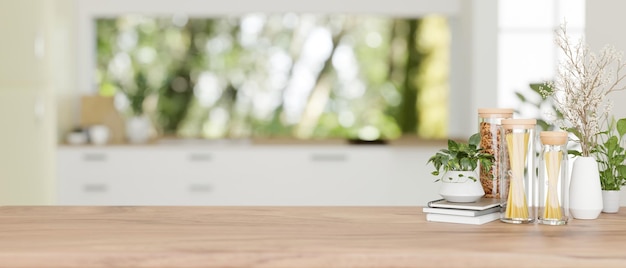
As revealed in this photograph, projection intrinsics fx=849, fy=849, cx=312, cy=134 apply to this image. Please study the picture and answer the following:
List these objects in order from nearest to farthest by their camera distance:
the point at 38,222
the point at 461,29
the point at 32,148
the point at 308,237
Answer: the point at 308,237 → the point at 38,222 → the point at 32,148 → the point at 461,29

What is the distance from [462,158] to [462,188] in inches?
3.2

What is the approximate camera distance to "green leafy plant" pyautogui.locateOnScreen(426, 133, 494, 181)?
2.27 metres

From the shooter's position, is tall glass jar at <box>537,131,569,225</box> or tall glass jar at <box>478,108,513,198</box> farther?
tall glass jar at <box>478,108,513,198</box>

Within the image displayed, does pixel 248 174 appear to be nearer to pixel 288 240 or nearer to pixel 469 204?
pixel 469 204

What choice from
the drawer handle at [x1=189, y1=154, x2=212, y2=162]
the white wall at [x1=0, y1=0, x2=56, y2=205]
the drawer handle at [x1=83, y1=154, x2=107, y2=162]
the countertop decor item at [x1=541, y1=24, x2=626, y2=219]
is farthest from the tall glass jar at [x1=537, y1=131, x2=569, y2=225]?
the drawer handle at [x1=83, y1=154, x2=107, y2=162]

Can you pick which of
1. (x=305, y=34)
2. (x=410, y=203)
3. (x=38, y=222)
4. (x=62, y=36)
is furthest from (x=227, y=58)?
(x=38, y=222)

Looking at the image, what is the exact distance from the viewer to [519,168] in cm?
219

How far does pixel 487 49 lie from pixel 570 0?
731 millimetres

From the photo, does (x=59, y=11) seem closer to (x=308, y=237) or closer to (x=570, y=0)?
(x=570, y=0)

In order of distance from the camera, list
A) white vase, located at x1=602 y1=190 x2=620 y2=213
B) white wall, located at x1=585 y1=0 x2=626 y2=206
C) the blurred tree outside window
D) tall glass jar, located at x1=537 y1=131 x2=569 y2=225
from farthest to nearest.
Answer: the blurred tree outside window → white wall, located at x1=585 y1=0 x2=626 y2=206 → white vase, located at x1=602 y1=190 x2=620 y2=213 → tall glass jar, located at x1=537 y1=131 x2=569 y2=225

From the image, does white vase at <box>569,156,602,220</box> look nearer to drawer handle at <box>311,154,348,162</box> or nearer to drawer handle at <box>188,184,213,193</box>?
drawer handle at <box>311,154,348,162</box>

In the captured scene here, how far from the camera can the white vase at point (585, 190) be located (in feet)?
7.52

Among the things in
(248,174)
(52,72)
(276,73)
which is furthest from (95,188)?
(276,73)

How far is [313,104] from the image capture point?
25.2 feet
